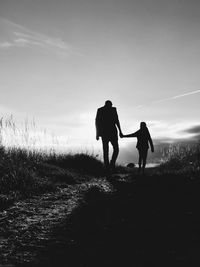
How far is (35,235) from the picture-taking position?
322 centimetres

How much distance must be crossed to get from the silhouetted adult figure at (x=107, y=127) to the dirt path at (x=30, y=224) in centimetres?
385

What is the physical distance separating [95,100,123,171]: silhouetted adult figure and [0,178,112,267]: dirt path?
385 cm

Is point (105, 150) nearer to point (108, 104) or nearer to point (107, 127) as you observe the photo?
point (107, 127)

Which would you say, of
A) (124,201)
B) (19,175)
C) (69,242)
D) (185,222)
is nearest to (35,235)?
(69,242)

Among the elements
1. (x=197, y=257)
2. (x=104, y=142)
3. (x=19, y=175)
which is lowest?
(x=197, y=257)

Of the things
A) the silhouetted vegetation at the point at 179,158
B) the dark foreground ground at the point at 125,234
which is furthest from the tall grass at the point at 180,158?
the dark foreground ground at the point at 125,234

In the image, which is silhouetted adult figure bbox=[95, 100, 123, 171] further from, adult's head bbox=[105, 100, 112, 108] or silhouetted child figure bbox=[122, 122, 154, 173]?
silhouetted child figure bbox=[122, 122, 154, 173]

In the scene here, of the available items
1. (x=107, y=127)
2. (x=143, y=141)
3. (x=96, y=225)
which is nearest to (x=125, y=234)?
(x=96, y=225)

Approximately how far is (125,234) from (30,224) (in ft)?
3.97

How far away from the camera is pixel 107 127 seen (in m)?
9.52

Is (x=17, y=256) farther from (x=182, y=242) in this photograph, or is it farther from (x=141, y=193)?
(x=141, y=193)

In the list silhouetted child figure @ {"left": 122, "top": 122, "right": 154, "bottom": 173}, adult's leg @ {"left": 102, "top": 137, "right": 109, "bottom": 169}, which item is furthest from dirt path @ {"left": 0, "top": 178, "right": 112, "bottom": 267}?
silhouetted child figure @ {"left": 122, "top": 122, "right": 154, "bottom": 173}

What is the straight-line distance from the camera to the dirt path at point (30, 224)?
2.64 metres

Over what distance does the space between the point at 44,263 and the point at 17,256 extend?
0.31 m
